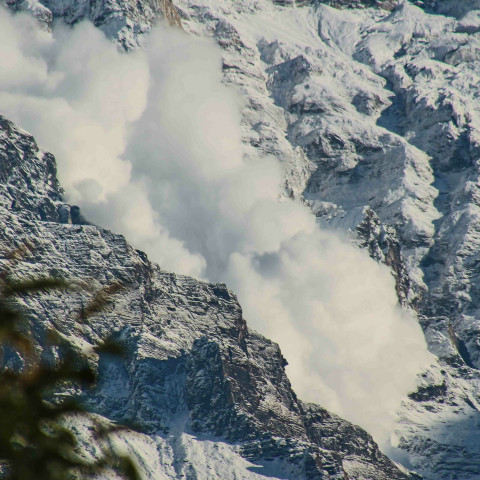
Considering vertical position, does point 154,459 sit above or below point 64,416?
above

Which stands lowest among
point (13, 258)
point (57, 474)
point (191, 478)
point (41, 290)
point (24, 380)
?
point (57, 474)

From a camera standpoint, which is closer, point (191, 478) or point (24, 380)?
point (24, 380)

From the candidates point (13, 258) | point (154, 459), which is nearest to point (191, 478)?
point (154, 459)

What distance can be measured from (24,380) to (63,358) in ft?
1.01

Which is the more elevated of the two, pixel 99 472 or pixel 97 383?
pixel 97 383

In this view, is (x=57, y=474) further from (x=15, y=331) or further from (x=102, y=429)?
(x=15, y=331)

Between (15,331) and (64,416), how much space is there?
0.61 metres

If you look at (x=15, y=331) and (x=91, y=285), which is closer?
(x=15, y=331)

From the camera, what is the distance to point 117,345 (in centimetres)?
738

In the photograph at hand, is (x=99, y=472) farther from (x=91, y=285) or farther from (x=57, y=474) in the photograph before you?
(x=91, y=285)

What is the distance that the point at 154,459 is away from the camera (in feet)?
651

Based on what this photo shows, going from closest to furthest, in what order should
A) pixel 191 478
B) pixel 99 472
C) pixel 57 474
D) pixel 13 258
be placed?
pixel 57 474
pixel 99 472
pixel 13 258
pixel 191 478

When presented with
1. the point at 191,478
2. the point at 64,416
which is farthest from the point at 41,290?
the point at 191,478

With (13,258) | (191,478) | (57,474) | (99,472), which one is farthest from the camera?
(191,478)
